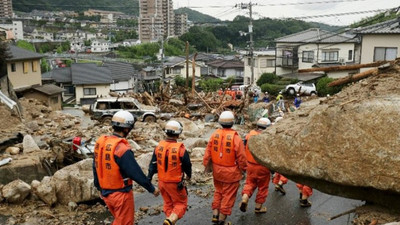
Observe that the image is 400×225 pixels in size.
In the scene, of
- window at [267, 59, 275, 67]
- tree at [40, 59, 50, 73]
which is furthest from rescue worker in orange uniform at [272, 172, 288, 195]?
tree at [40, 59, 50, 73]

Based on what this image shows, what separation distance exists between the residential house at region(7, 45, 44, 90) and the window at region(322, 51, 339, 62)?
2847cm

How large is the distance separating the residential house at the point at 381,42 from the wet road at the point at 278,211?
23559 millimetres

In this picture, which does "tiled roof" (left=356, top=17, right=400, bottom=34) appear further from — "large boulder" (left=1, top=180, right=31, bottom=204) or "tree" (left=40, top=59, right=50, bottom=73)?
"tree" (left=40, top=59, right=50, bottom=73)

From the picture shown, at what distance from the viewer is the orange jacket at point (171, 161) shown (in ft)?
19.7

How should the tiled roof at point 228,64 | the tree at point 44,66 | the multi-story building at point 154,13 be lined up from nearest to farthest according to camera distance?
the tree at point 44,66 → the tiled roof at point 228,64 → the multi-story building at point 154,13

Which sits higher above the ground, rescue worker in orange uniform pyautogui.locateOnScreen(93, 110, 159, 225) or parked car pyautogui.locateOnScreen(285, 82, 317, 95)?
rescue worker in orange uniform pyautogui.locateOnScreen(93, 110, 159, 225)

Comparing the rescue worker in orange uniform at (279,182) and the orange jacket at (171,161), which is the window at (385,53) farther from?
the orange jacket at (171,161)

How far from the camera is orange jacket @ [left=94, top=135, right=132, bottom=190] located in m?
5.27

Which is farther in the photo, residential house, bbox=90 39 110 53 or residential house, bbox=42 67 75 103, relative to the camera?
residential house, bbox=90 39 110 53

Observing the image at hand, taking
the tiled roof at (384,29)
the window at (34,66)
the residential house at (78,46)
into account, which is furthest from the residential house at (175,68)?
the residential house at (78,46)

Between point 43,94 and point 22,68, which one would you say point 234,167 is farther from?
point 22,68

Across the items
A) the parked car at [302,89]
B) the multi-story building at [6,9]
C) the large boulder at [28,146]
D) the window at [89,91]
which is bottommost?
the window at [89,91]

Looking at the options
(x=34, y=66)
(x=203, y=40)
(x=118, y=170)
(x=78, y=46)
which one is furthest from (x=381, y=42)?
(x=78, y=46)

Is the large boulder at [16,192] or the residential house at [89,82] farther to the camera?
the residential house at [89,82]
